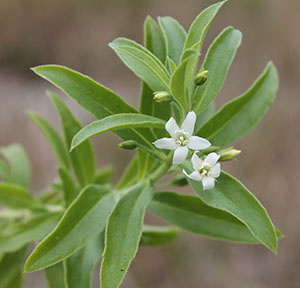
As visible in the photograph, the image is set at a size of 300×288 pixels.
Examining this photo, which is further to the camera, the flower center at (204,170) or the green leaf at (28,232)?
the green leaf at (28,232)

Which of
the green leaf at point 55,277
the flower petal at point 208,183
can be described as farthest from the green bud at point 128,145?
the green leaf at point 55,277

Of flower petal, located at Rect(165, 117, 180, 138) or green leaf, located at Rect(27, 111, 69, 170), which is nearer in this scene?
flower petal, located at Rect(165, 117, 180, 138)

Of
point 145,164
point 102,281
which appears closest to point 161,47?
point 145,164

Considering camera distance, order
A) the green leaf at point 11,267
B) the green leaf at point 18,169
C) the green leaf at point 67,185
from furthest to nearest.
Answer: the green leaf at point 18,169 → the green leaf at point 11,267 → the green leaf at point 67,185

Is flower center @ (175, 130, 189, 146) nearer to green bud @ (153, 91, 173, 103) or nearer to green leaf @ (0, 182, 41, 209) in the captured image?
green bud @ (153, 91, 173, 103)

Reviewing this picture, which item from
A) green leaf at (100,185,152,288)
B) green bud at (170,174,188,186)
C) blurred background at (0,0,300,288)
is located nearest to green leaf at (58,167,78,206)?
green leaf at (100,185,152,288)

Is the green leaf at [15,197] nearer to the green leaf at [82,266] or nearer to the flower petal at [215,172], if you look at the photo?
the green leaf at [82,266]

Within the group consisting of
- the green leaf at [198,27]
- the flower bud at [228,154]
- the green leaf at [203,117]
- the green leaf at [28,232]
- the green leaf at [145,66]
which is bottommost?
the green leaf at [28,232]

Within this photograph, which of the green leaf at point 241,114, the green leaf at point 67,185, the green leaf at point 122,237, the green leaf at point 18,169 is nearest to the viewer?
the green leaf at point 122,237
